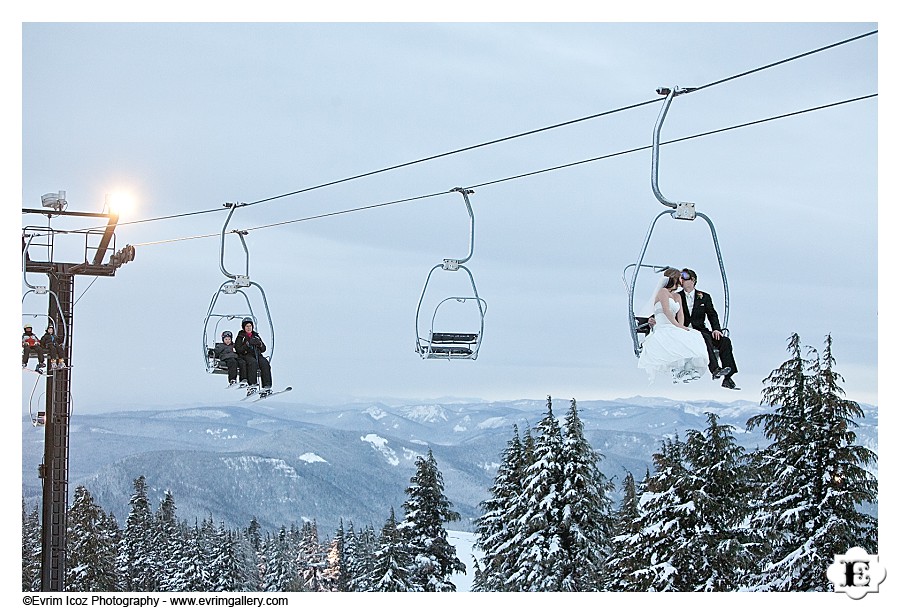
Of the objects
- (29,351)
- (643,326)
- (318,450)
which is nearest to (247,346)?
(29,351)

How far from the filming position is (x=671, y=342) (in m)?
6.16

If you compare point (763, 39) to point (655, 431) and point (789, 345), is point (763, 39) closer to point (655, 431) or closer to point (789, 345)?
point (789, 345)

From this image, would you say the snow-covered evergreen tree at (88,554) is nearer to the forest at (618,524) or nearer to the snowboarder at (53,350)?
the forest at (618,524)

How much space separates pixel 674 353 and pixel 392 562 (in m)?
12.0

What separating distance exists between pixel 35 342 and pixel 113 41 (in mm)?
7725

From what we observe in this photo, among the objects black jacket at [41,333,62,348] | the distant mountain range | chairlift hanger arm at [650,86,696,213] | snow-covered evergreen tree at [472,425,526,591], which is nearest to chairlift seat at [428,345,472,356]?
chairlift hanger arm at [650,86,696,213]

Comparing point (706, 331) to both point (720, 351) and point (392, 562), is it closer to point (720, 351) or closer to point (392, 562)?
point (720, 351)

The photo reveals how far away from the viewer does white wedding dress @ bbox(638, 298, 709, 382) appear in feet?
20.1

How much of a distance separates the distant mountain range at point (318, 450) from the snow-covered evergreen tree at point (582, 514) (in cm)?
814

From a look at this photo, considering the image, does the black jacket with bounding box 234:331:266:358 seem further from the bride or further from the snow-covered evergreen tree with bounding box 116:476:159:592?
the snow-covered evergreen tree with bounding box 116:476:159:592

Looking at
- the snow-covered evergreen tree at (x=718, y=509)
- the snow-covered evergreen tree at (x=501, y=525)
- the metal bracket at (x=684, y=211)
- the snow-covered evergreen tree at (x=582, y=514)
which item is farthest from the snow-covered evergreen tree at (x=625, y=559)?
the metal bracket at (x=684, y=211)
